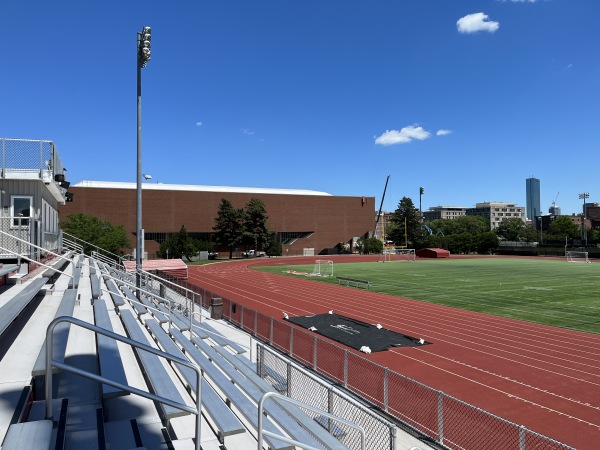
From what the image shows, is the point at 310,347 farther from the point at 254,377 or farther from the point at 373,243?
the point at 373,243

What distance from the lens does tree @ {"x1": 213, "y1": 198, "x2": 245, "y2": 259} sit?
75125 mm

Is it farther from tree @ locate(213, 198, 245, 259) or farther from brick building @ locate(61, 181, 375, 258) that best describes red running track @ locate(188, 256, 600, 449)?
brick building @ locate(61, 181, 375, 258)

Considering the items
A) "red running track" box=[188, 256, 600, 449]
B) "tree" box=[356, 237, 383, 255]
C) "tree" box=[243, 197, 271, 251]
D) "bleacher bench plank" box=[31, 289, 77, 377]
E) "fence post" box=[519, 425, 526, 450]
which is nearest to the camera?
"bleacher bench plank" box=[31, 289, 77, 377]

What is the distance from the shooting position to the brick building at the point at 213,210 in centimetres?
6769

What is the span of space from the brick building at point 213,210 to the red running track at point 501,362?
5088 cm

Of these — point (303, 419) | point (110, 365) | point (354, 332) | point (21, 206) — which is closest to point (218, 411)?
point (303, 419)

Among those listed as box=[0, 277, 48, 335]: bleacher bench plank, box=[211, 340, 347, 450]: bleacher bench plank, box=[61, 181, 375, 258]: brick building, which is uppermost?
box=[61, 181, 375, 258]: brick building

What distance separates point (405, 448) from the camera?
8008 millimetres

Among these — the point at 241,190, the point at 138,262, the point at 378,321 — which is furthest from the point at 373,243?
the point at 138,262

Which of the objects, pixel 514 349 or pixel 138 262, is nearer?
pixel 514 349

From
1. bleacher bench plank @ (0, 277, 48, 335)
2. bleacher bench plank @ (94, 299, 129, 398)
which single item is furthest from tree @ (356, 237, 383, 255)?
bleacher bench plank @ (94, 299, 129, 398)

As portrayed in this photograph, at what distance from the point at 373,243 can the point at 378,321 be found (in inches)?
2645

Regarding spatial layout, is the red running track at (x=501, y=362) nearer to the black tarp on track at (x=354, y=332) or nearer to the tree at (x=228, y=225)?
the black tarp on track at (x=354, y=332)

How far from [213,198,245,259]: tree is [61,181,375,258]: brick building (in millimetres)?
2233
